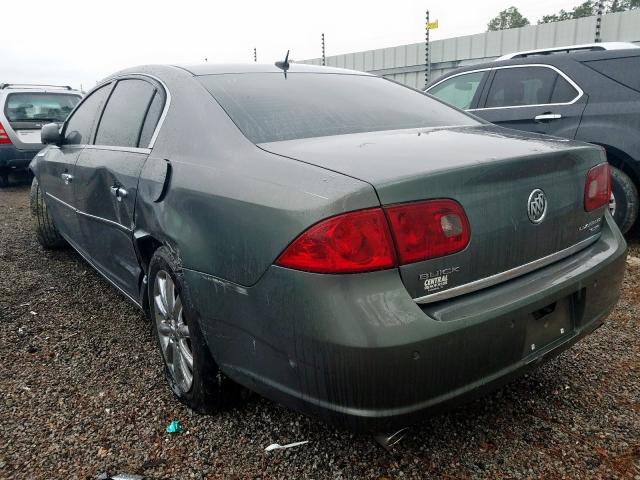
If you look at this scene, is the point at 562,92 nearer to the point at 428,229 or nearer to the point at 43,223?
the point at 428,229

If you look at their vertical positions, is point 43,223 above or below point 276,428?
above

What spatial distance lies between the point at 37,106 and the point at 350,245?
30.9ft

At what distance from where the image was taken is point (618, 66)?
4.36 metres

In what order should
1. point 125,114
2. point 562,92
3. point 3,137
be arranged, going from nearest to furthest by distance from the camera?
1. point 125,114
2. point 562,92
3. point 3,137

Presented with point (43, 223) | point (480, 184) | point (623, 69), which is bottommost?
point (43, 223)

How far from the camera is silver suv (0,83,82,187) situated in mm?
8609

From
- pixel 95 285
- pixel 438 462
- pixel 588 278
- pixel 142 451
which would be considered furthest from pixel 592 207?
pixel 95 285

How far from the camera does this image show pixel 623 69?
432cm

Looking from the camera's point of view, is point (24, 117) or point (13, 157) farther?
point (24, 117)

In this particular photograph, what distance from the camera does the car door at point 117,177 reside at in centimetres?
253

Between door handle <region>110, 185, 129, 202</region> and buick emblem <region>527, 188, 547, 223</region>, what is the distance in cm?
179

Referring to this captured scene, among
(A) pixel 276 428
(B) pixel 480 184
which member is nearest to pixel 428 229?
(B) pixel 480 184

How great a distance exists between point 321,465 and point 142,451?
70 centimetres

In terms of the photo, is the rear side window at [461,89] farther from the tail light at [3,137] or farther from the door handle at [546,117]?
the tail light at [3,137]
